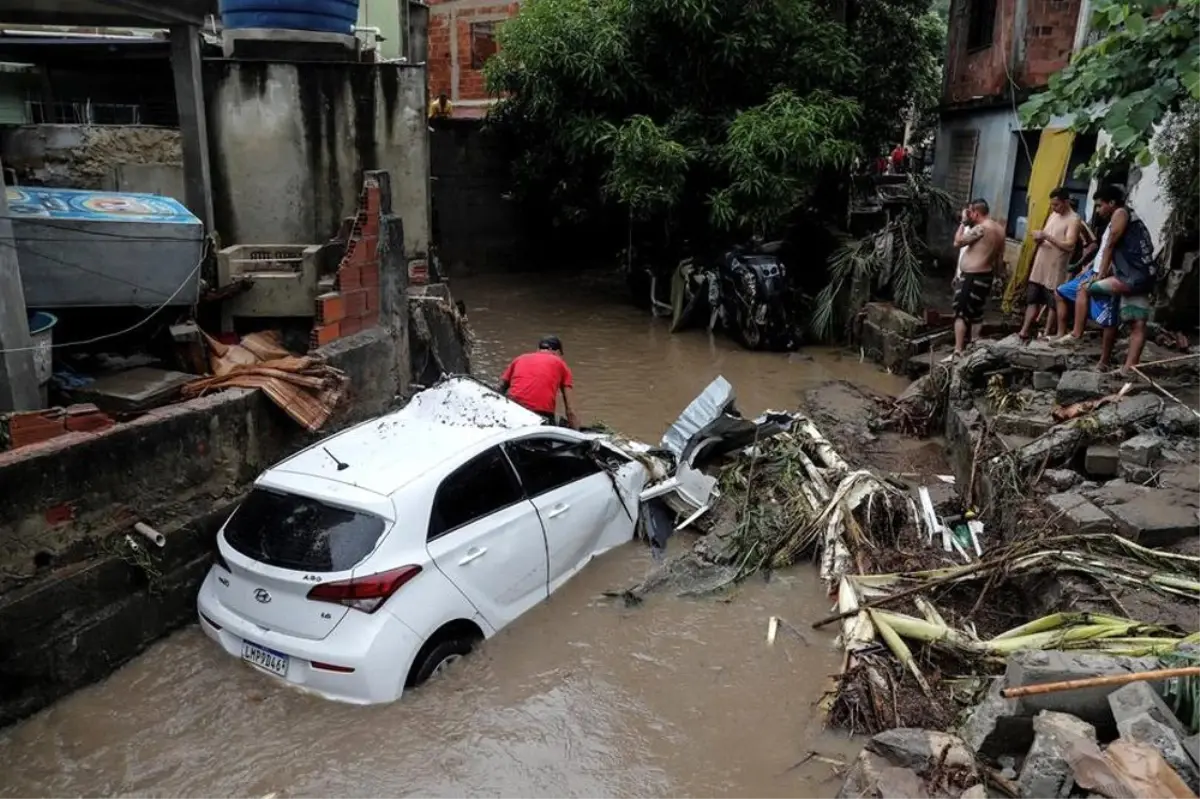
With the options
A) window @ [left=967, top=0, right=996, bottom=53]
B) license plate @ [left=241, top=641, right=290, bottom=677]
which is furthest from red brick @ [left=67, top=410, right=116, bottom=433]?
window @ [left=967, top=0, right=996, bottom=53]

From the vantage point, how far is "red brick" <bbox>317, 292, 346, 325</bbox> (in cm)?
735

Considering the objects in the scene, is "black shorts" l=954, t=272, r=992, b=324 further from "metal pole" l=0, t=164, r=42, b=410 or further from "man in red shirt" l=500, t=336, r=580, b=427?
"metal pole" l=0, t=164, r=42, b=410

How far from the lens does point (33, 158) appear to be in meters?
8.07

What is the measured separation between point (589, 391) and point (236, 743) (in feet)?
23.8

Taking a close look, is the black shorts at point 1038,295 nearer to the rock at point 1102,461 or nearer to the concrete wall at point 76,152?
the rock at point 1102,461

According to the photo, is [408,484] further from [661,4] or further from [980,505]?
[661,4]

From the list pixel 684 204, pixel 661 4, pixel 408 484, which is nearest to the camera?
pixel 408 484

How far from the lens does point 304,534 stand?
4883mm

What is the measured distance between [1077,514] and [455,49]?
68.5 ft

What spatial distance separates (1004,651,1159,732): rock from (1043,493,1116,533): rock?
5.83ft

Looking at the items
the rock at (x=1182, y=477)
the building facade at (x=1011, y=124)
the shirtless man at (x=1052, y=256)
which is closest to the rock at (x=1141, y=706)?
the rock at (x=1182, y=477)

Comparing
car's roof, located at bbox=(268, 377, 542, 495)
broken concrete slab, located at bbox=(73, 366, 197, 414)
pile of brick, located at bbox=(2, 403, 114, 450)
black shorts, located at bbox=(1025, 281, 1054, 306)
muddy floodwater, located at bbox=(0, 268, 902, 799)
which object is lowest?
muddy floodwater, located at bbox=(0, 268, 902, 799)

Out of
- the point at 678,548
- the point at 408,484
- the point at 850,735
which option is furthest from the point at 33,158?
the point at 850,735

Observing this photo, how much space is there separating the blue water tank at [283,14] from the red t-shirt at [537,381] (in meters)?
4.69
